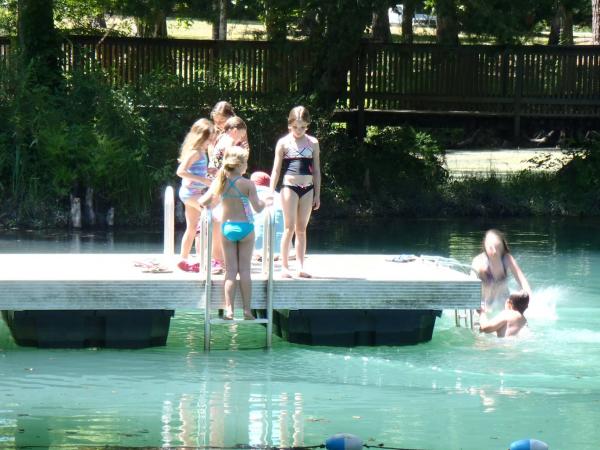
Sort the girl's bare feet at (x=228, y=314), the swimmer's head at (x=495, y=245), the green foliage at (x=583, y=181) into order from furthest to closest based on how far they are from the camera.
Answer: the green foliage at (x=583, y=181) < the swimmer's head at (x=495, y=245) < the girl's bare feet at (x=228, y=314)

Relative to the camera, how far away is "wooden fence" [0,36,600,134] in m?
23.7

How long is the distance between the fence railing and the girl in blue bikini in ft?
41.2

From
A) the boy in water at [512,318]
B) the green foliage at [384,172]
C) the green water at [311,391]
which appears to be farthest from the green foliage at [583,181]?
the boy in water at [512,318]

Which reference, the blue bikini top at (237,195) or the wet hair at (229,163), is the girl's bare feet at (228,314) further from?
the wet hair at (229,163)

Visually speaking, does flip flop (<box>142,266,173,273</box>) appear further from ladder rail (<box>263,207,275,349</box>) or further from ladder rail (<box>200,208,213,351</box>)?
ladder rail (<box>263,207,275,349</box>)

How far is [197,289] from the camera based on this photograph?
37.5 feet

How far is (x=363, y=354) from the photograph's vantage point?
38.8 ft

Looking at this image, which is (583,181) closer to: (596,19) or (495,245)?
(596,19)

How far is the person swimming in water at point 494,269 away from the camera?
12.8m

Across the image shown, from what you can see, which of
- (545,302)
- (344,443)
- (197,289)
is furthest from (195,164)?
(545,302)

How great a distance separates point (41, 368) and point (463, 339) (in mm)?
4417

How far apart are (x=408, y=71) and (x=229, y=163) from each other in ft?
44.7

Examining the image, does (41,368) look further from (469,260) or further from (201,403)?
(469,260)

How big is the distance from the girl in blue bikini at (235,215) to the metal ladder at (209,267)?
0.12 m
